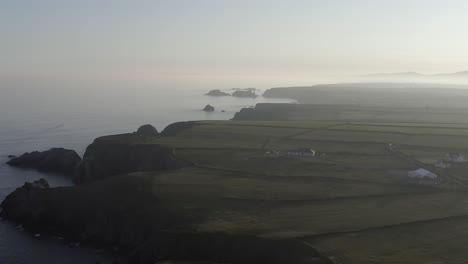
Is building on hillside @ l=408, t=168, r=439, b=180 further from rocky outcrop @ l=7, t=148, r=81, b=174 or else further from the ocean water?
rocky outcrop @ l=7, t=148, r=81, b=174

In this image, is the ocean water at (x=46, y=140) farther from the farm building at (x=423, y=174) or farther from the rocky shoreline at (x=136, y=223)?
the farm building at (x=423, y=174)

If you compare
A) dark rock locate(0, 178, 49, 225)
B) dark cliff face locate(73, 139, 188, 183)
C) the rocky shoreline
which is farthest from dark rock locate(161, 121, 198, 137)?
dark rock locate(0, 178, 49, 225)

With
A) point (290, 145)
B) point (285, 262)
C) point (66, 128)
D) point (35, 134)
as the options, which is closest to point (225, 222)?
point (285, 262)

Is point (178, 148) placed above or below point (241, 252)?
above

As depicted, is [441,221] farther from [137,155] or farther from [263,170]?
[137,155]

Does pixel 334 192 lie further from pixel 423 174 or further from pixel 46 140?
pixel 46 140

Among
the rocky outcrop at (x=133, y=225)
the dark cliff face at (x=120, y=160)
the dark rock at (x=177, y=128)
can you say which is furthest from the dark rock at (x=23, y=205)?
the dark rock at (x=177, y=128)
